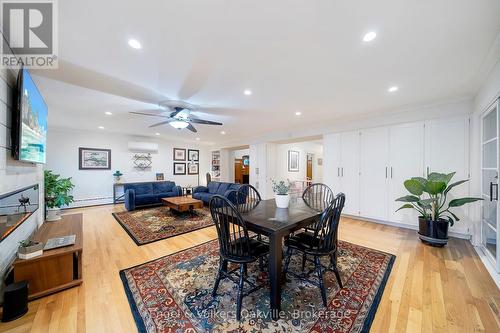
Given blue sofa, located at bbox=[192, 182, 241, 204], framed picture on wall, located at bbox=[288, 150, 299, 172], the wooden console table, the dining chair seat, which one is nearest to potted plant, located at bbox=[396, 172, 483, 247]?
the dining chair seat

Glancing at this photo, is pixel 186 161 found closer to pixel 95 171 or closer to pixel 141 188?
pixel 141 188

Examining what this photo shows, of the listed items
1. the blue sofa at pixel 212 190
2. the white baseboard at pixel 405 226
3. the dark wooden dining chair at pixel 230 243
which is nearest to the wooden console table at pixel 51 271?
the dark wooden dining chair at pixel 230 243

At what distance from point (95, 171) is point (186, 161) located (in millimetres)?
3239

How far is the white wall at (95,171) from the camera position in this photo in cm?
566

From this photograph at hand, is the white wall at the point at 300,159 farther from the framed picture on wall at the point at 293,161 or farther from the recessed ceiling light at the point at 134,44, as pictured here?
the recessed ceiling light at the point at 134,44

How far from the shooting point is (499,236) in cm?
205

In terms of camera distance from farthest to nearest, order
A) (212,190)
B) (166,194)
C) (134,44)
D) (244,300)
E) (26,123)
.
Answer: (212,190) → (166,194) → (26,123) → (134,44) → (244,300)

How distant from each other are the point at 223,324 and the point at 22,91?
282cm

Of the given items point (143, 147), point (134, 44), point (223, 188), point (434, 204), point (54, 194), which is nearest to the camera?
point (134, 44)

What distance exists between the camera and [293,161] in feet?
26.6

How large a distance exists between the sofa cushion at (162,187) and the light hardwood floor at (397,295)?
332 cm

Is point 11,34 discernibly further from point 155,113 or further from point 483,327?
point 483,327

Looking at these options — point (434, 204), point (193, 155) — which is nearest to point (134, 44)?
point (434, 204)

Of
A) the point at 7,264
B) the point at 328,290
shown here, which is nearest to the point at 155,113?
the point at 7,264
